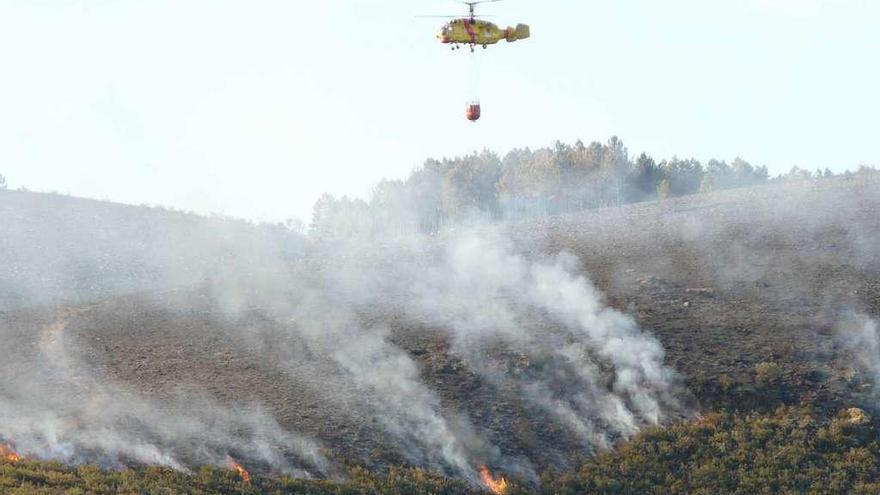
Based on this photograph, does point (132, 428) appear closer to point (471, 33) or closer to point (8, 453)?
point (8, 453)

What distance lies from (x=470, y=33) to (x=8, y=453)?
24.7m

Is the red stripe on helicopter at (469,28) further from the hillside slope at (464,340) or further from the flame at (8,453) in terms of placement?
the flame at (8,453)

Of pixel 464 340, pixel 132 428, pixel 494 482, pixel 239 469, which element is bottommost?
pixel 494 482

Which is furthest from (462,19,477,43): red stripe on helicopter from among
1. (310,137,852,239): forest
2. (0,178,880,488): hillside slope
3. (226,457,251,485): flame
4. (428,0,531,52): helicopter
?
(310,137,852,239): forest

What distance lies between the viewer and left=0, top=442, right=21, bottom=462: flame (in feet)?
101

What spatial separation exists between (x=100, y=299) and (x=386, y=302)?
20075mm

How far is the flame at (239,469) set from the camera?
1171 inches

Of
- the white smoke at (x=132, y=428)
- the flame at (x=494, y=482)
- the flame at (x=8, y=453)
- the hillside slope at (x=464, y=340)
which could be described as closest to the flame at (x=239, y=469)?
the white smoke at (x=132, y=428)

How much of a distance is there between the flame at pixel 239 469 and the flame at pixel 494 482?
819 centimetres

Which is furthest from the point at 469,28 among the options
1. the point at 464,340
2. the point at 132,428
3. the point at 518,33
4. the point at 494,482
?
the point at 132,428

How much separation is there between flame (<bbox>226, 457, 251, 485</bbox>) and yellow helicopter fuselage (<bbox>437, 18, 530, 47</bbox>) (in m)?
19.4

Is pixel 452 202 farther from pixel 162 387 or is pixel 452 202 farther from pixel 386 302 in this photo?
pixel 162 387

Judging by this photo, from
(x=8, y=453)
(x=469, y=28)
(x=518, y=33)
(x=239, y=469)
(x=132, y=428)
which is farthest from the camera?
(x=518, y=33)

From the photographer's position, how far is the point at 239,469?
99.9ft
